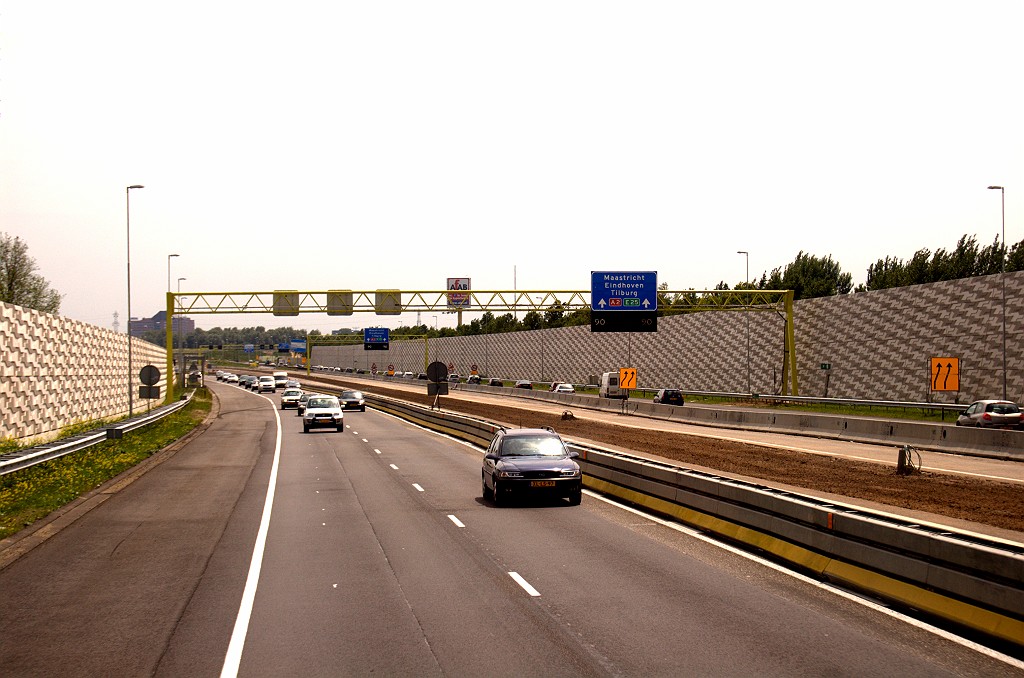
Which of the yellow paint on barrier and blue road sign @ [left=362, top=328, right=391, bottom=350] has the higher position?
blue road sign @ [left=362, top=328, right=391, bottom=350]

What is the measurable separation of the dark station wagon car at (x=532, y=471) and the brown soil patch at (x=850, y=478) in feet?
18.8

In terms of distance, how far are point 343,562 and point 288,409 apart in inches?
2736

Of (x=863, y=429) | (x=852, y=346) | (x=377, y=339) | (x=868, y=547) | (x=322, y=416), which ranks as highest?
(x=377, y=339)

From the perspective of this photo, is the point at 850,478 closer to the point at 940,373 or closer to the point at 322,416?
the point at 940,373

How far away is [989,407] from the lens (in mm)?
39094

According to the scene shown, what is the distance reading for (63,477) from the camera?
2622 centimetres

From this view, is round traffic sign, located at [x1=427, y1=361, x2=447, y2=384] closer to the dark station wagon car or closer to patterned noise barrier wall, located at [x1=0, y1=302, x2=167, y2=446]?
patterned noise barrier wall, located at [x1=0, y1=302, x2=167, y2=446]

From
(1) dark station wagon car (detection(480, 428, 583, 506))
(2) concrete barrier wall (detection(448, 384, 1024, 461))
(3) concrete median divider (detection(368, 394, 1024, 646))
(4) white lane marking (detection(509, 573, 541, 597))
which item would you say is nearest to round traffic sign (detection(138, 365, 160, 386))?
(1) dark station wagon car (detection(480, 428, 583, 506))

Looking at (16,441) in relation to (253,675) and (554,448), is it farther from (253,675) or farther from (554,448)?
(253,675)

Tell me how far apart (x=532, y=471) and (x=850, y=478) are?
9667 mm

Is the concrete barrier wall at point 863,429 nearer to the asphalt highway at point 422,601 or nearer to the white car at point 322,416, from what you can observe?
the asphalt highway at point 422,601

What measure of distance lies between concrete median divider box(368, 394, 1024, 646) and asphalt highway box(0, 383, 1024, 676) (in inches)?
15.2

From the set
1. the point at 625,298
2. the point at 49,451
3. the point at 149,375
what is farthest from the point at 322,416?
the point at 49,451

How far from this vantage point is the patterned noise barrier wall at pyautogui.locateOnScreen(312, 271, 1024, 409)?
163 feet
